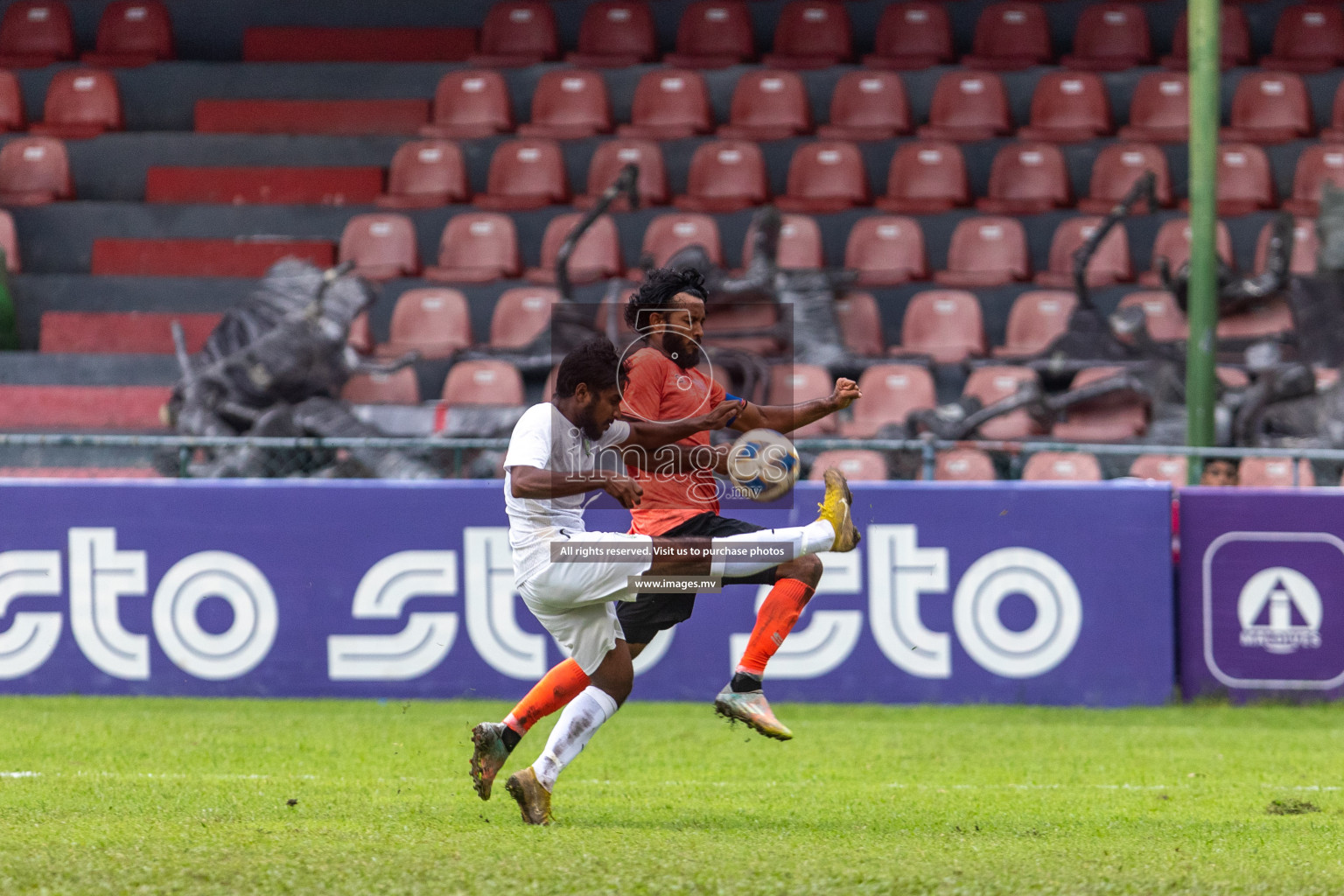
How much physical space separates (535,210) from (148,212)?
3990 millimetres

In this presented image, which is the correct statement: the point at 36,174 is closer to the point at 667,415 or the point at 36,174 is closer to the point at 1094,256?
the point at 1094,256

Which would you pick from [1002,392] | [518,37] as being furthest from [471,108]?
[1002,392]

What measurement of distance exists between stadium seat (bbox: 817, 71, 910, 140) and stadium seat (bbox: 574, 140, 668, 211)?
Result: 1.77 metres

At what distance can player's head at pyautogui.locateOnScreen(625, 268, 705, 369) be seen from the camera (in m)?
5.78

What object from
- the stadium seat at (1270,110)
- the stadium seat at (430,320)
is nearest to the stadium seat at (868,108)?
the stadium seat at (1270,110)

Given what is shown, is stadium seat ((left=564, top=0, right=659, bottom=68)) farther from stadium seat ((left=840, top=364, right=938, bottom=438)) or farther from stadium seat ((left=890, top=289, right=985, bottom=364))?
stadium seat ((left=840, top=364, right=938, bottom=438))

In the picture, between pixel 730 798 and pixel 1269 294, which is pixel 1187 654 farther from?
pixel 1269 294

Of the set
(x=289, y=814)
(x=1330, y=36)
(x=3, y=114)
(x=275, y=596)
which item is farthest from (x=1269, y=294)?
(x=3, y=114)

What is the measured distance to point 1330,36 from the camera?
686 inches

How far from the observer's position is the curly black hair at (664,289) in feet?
18.9

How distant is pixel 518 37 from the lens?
59.4 ft

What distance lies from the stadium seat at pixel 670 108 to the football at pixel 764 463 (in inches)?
Answer: 419

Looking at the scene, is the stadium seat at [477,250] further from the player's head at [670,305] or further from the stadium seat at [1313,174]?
the player's head at [670,305]

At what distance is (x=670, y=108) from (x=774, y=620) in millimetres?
11646
